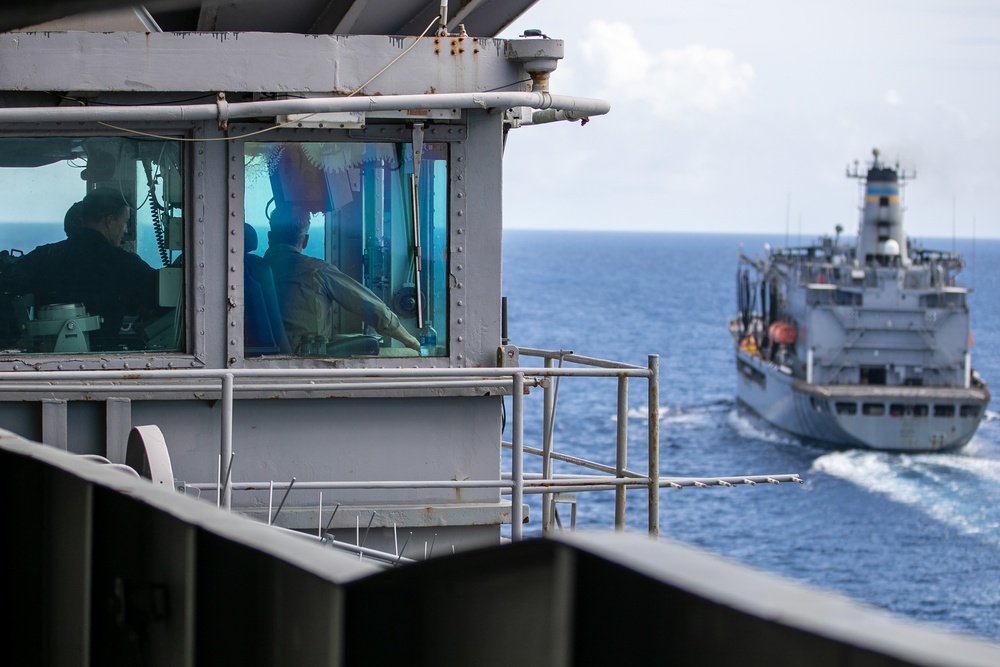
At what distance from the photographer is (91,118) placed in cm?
797

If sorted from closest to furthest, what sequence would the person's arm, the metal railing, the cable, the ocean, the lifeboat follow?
the metal railing → the cable → the person's arm → the ocean → the lifeboat

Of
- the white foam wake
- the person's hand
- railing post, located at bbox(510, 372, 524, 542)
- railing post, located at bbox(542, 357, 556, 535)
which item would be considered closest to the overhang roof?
the person's hand

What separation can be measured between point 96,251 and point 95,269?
4.5 inches

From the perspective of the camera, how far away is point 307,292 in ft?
28.5

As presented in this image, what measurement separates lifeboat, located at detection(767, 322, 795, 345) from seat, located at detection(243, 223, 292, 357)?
59638mm

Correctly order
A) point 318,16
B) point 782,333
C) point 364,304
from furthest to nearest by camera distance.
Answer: point 782,333
point 318,16
point 364,304

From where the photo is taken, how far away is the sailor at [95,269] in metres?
8.41

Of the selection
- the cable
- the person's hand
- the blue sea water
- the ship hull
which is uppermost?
the cable

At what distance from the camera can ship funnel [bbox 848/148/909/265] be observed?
68.4 meters

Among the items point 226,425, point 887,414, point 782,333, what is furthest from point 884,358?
point 226,425

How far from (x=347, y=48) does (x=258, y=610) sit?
5.97 m

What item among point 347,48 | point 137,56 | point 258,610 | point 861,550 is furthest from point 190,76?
point 861,550

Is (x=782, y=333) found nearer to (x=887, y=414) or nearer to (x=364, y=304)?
(x=887, y=414)

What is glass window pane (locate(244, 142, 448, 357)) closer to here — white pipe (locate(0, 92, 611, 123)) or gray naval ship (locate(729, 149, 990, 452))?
white pipe (locate(0, 92, 611, 123))
